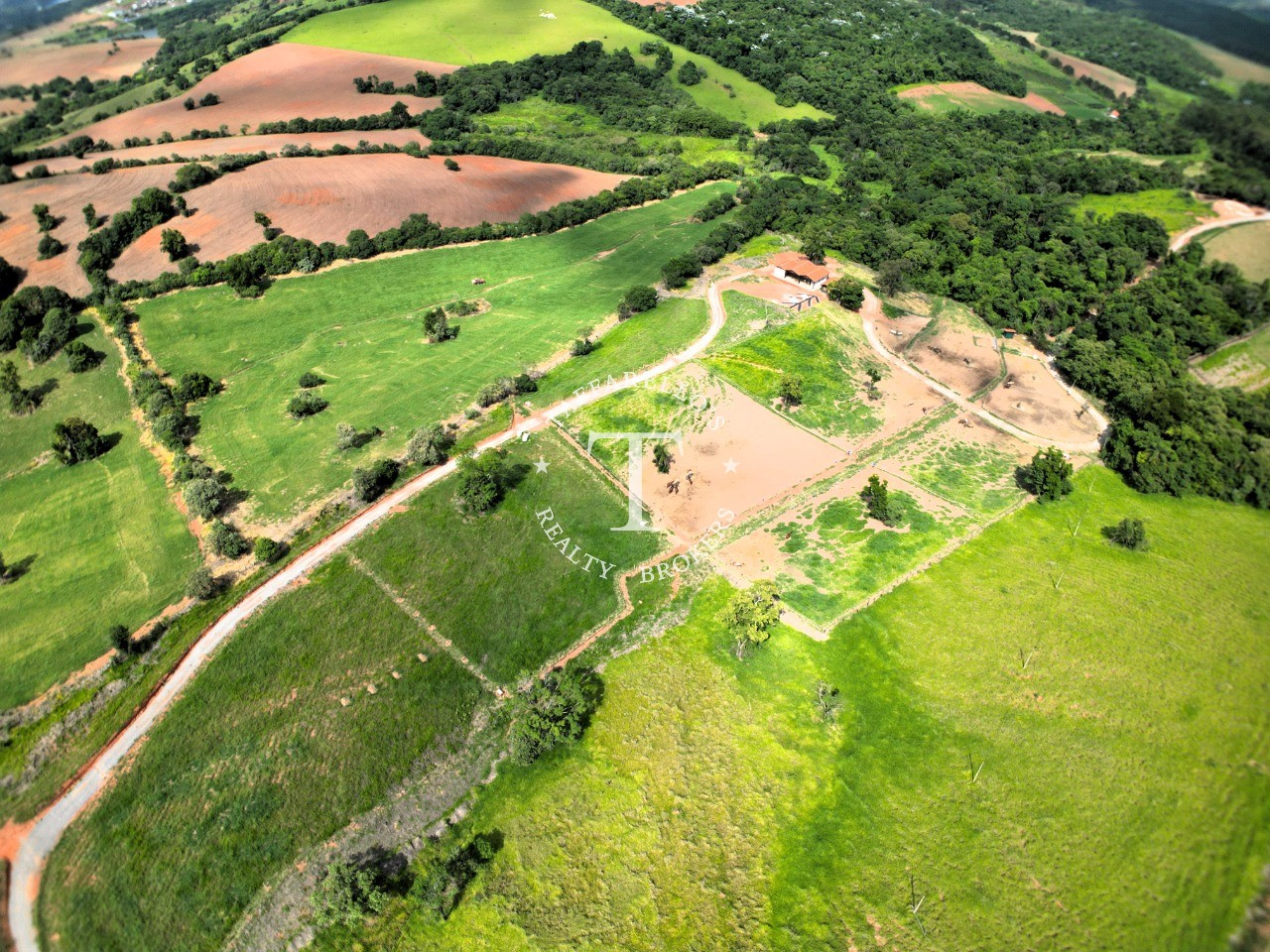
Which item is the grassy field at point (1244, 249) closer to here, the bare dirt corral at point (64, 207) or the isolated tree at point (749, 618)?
the isolated tree at point (749, 618)

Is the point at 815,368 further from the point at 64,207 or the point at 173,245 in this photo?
the point at 64,207

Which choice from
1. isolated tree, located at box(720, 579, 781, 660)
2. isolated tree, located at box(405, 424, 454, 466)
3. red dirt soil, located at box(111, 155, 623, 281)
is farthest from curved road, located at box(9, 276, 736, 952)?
red dirt soil, located at box(111, 155, 623, 281)

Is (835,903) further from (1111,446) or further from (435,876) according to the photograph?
(1111,446)

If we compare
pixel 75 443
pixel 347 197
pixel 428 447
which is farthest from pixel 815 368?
pixel 347 197

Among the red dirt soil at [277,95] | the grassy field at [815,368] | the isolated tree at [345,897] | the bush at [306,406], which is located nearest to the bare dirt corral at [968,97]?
the grassy field at [815,368]

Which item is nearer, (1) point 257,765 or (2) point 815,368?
(1) point 257,765

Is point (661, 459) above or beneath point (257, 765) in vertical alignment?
above

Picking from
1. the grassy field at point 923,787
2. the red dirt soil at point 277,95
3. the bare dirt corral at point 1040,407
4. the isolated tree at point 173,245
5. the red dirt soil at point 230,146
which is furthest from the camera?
the red dirt soil at point 277,95
